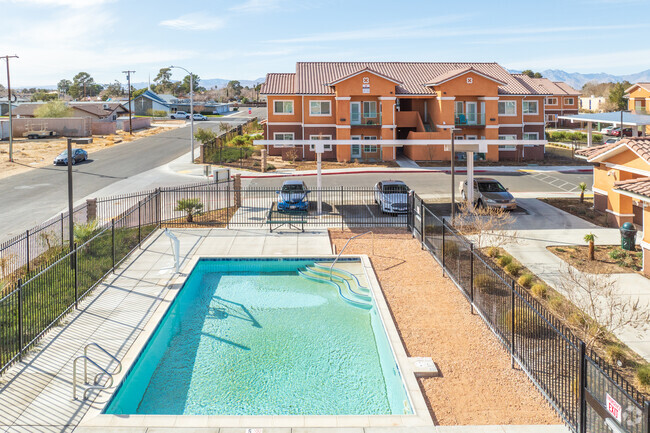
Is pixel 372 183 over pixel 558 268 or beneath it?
over

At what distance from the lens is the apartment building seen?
164ft

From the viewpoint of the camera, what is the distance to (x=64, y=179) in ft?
129

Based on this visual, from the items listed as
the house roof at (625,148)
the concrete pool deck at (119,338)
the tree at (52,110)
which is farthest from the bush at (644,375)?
the tree at (52,110)

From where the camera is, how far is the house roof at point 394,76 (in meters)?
52.2

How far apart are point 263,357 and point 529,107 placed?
47.7 meters

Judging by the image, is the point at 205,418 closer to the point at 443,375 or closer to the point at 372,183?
the point at 443,375

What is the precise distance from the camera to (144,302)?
53.0ft

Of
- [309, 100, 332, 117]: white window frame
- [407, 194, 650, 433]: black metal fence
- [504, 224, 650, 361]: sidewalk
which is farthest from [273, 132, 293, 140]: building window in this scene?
[407, 194, 650, 433]: black metal fence

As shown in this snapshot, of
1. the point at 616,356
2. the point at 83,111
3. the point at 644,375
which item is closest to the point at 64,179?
the point at 616,356

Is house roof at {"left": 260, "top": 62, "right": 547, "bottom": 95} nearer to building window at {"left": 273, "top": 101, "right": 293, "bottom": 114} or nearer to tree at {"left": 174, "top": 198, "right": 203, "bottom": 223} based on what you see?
building window at {"left": 273, "top": 101, "right": 293, "bottom": 114}

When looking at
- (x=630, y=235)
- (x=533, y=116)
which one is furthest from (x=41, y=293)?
(x=533, y=116)

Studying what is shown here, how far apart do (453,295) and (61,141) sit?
189 ft

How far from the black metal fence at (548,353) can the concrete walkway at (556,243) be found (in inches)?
59.9

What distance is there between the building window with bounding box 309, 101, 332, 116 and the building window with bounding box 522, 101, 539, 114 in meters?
18.5
